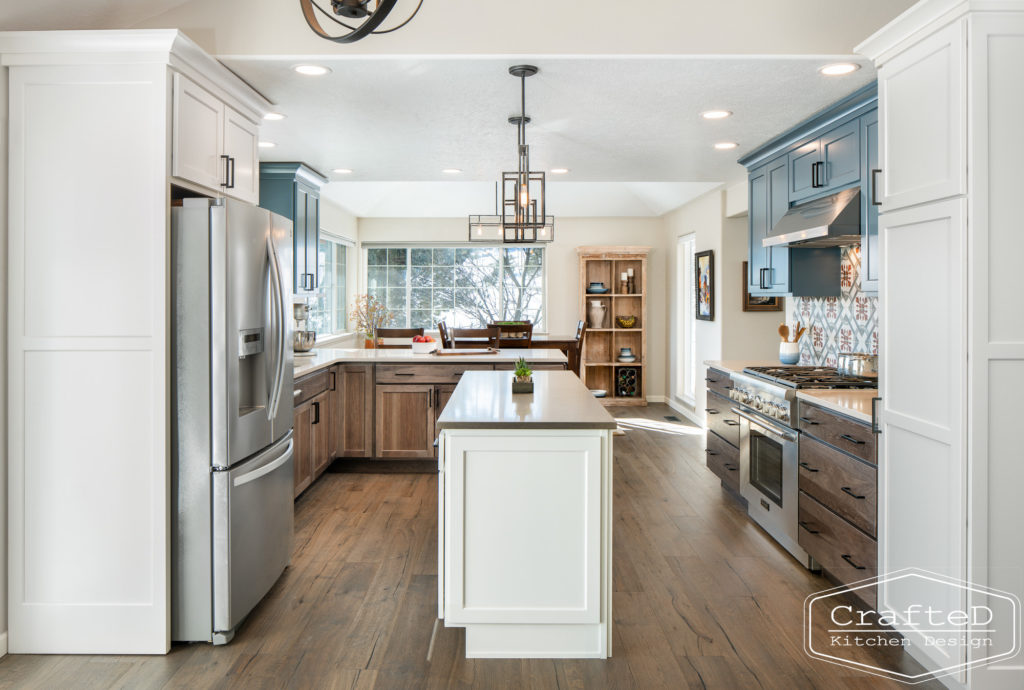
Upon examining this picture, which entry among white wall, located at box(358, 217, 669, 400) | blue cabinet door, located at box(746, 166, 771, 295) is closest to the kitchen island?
blue cabinet door, located at box(746, 166, 771, 295)

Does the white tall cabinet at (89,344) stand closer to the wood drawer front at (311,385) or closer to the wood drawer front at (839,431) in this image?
the wood drawer front at (311,385)

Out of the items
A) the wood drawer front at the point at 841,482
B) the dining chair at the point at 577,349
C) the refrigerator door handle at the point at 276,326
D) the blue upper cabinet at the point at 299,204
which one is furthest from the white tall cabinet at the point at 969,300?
the dining chair at the point at 577,349

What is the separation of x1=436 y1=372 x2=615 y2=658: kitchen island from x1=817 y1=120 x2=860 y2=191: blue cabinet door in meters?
2.03

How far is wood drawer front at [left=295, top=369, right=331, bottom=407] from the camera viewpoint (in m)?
4.27

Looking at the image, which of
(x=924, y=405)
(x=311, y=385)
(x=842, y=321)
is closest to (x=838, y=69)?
(x=924, y=405)

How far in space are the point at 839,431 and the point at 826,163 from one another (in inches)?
A: 61.8

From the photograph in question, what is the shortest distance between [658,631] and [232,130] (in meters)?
2.80

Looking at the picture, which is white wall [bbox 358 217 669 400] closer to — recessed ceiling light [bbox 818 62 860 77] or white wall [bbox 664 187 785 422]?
white wall [bbox 664 187 785 422]

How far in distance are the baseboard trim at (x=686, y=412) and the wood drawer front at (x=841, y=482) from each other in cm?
384

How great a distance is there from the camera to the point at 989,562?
2117 mm

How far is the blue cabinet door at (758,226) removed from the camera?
15.2ft

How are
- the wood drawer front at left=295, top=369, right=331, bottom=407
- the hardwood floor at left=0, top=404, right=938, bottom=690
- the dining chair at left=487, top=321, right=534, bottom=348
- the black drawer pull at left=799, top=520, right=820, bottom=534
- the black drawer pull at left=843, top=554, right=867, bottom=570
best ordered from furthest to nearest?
the dining chair at left=487, top=321, right=534, bottom=348, the wood drawer front at left=295, top=369, right=331, bottom=407, the black drawer pull at left=799, top=520, right=820, bottom=534, the black drawer pull at left=843, top=554, right=867, bottom=570, the hardwood floor at left=0, top=404, right=938, bottom=690

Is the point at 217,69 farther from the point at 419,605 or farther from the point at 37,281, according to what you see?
the point at 419,605

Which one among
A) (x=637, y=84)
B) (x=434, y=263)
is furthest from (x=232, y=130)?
(x=434, y=263)
